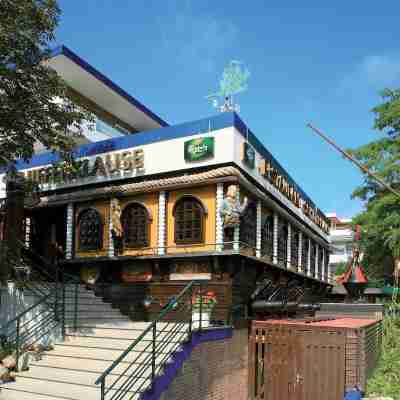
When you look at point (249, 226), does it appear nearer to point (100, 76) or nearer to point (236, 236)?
point (236, 236)

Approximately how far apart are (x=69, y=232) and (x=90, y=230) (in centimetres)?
92

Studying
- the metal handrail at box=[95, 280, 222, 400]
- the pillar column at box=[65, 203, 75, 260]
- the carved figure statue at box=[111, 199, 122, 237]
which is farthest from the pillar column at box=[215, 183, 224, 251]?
the pillar column at box=[65, 203, 75, 260]

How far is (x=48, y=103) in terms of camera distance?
13844mm

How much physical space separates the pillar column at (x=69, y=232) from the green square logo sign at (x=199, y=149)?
5.37 meters

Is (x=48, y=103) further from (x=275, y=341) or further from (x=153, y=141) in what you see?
(x=275, y=341)

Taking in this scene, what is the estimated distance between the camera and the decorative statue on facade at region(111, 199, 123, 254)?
1719 centimetres

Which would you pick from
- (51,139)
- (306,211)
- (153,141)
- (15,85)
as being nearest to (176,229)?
(153,141)

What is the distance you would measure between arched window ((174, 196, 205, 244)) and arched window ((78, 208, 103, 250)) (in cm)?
331

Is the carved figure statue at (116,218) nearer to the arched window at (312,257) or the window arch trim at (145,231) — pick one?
the window arch trim at (145,231)

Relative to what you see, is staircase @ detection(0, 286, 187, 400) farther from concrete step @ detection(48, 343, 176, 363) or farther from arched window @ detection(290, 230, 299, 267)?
arched window @ detection(290, 230, 299, 267)

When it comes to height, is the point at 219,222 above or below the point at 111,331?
above

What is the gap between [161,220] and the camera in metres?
16.5

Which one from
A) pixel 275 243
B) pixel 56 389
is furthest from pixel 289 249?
pixel 56 389

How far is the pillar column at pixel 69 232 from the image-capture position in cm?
1858
